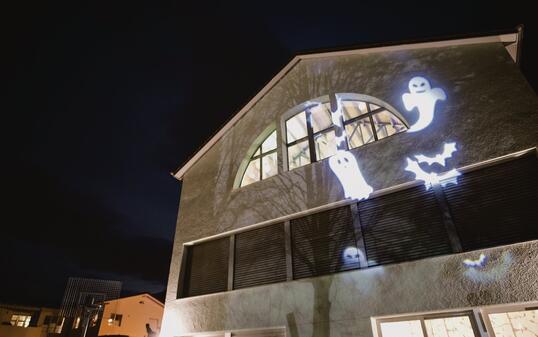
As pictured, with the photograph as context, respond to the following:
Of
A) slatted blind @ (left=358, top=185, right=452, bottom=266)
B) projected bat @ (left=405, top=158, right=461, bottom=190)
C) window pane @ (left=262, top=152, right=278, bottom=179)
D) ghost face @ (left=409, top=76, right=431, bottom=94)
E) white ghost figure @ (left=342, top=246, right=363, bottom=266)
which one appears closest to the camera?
slatted blind @ (left=358, top=185, right=452, bottom=266)

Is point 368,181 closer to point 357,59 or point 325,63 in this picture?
point 357,59

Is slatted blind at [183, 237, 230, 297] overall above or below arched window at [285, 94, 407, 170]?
below

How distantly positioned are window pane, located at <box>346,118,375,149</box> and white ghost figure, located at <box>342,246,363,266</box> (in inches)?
112

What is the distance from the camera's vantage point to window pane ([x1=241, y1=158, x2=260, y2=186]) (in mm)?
8930

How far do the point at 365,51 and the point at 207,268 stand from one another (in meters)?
7.55

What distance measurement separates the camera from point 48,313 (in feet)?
98.9

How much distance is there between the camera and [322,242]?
255 inches

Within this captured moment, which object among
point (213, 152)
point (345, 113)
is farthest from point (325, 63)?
point (213, 152)

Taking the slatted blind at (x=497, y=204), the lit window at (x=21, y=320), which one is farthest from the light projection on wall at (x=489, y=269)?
the lit window at (x=21, y=320)

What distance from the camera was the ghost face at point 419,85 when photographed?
652 centimetres

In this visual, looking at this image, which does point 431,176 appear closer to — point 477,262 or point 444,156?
point 444,156

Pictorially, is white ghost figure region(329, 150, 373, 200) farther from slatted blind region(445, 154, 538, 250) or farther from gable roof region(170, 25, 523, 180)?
gable roof region(170, 25, 523, 180)

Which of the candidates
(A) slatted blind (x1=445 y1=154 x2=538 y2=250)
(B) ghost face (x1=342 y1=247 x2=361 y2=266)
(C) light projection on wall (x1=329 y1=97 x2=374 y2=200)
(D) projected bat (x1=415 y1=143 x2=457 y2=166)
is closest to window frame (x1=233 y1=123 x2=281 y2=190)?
(C) light projection on wall (x1=329 y1=97 x2=374 y2=200)

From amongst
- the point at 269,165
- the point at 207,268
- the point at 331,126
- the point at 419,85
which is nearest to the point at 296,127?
the point at 331,126
